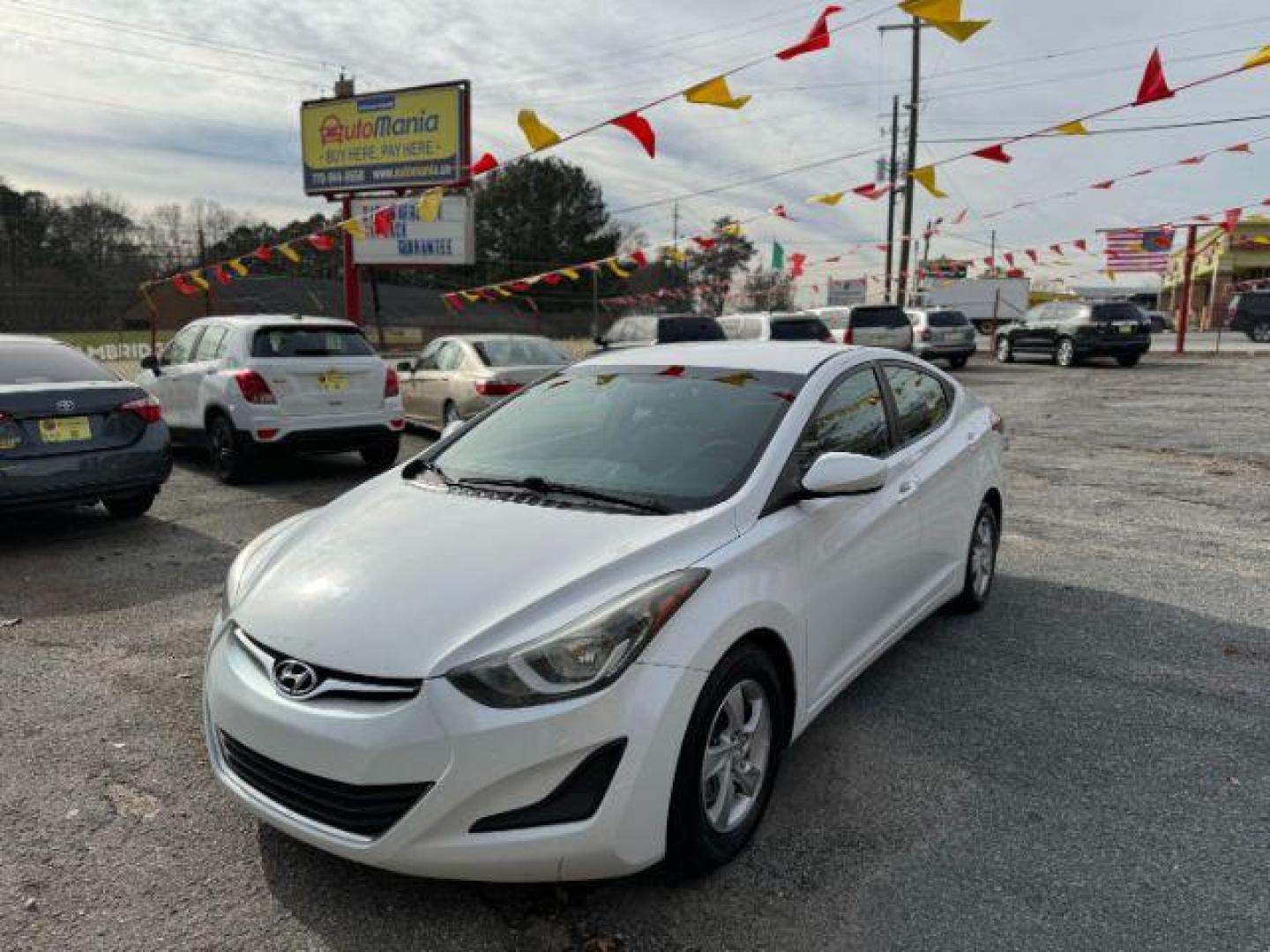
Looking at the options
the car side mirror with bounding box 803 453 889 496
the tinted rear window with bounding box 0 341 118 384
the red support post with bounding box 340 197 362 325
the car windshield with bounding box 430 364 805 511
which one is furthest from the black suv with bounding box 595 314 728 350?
the car side mirror with bounding box 803 453 889 496

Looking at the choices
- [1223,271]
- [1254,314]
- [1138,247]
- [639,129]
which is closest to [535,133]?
[639,129]

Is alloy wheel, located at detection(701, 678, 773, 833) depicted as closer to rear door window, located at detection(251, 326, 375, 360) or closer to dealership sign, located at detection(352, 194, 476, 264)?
rear door window, located at detection(251, 326, 375, 360)

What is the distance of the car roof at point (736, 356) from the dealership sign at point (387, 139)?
61.7ft

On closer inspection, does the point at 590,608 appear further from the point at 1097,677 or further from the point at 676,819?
the point at 1097,677

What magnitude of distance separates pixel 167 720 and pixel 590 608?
2.26 m

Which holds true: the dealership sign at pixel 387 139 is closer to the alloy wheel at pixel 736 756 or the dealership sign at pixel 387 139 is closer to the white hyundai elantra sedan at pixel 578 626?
the white hyundai elantra sedan at pixel 578 626

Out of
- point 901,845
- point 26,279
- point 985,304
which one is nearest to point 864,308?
point 901,845

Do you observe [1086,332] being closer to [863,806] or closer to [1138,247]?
[1138,247]

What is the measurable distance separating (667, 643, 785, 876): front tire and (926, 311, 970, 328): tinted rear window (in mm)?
22279

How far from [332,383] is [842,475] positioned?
6799mm

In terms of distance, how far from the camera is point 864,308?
21.1 metres

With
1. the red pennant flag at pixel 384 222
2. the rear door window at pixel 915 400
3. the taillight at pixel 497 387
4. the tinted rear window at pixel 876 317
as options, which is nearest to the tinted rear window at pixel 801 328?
the tinted rear window at pixel 876 317

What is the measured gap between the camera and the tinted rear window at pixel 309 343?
855 centimetres

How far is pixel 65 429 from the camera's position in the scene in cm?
623
